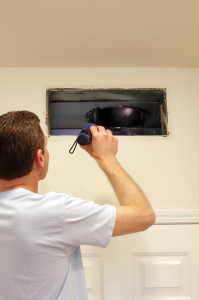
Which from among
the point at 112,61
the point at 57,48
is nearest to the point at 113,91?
the point at 112,61

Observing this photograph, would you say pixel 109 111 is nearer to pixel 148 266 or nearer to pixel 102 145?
pixel 102 145

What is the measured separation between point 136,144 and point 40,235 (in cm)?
97

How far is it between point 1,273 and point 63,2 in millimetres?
1022

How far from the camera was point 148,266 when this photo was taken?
1.47m

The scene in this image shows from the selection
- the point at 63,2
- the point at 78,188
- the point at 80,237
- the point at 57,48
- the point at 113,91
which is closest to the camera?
the point at 80,237

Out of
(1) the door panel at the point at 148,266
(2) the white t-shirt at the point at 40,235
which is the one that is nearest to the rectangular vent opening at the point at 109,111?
(1) the door panel at the point at 148,266

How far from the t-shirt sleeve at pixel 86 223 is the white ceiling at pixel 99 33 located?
845 millimetres

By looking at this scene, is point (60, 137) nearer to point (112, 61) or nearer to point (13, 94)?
point (13, 94)

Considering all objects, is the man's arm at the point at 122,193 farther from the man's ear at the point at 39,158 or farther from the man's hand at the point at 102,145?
the man's ear at the point at 39,158

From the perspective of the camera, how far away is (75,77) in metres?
1.64

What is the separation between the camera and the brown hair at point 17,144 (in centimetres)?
79

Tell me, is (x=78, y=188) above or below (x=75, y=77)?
below

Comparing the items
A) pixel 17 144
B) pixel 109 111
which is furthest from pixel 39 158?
pixel 109 111

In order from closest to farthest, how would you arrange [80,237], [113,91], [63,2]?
1. [80,237]
2. [63,2]
3. [113,91]
